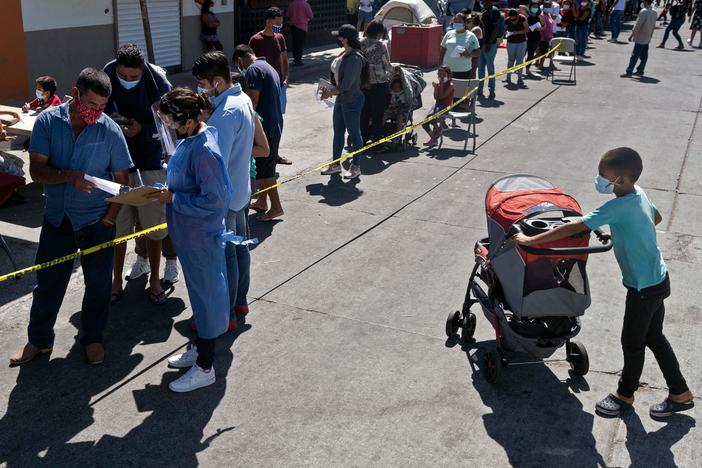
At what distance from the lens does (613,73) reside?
20.8 meters

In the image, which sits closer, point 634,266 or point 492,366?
point 634,266

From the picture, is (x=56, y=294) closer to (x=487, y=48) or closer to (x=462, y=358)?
(x=462, y=358)

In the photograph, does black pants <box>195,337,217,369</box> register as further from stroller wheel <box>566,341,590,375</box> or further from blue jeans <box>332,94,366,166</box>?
blue jeans <box>332,94,366,166</box>

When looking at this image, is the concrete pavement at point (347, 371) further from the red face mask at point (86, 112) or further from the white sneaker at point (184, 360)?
the red face mask at point (86, 112)

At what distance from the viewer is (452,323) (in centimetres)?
610

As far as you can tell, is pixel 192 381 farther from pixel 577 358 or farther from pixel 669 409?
pixel 669 409

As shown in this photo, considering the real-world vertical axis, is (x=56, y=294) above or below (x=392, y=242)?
above

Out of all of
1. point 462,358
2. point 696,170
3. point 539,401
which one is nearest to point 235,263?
point 462,358

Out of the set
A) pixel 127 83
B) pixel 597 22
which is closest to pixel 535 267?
pixel 127 83

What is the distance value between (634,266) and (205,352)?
2.73 m

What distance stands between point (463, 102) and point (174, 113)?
8.97 meters

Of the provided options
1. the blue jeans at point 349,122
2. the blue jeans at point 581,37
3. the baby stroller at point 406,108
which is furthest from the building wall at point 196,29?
the blue jeans at point 581,37

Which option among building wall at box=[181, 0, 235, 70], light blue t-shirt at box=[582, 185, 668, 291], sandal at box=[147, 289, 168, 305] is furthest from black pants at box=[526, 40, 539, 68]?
light blue t-shirt at box=[582, 185, 668, 291]

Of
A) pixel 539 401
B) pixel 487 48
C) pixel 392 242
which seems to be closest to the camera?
pixel 539 401
